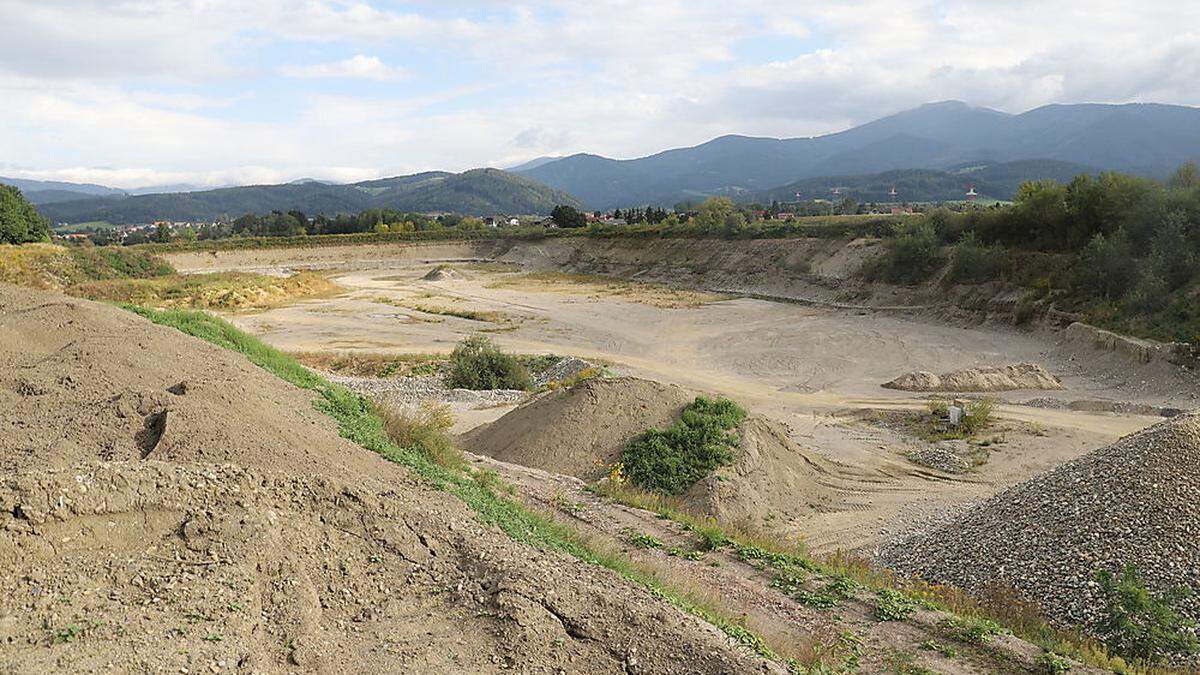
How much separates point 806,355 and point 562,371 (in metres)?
13.4

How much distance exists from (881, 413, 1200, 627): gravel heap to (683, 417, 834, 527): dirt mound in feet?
9.23

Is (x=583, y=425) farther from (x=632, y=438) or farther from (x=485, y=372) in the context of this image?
(x=485, y=372)

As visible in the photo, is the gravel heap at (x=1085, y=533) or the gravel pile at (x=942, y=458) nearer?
Answer: the gravel heap at (x=1085, y=533)

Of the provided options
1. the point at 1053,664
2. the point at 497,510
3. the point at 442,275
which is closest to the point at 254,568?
the point at 497,510

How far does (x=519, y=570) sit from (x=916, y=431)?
19.4 m

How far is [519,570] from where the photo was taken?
7.20 meters

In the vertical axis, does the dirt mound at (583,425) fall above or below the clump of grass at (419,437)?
below

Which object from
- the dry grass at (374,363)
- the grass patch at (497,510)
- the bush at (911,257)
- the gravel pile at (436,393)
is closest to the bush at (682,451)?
the grass patch at (497,510)

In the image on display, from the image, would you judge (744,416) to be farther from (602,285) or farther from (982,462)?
(602,285)

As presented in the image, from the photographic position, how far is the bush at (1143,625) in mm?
9227

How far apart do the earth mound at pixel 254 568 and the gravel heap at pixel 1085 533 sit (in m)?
6.53

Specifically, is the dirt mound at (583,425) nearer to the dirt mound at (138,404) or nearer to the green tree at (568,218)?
the dirt mound at (138,404)

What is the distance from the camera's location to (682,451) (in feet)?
55.0

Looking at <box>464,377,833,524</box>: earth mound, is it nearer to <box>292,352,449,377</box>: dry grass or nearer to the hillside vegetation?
<box>292,352,449,377</box>: dry grass
